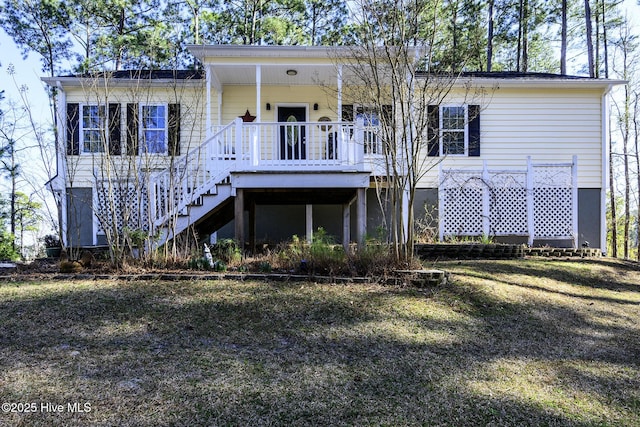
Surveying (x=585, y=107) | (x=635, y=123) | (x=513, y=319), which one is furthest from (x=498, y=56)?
(x=513, y=319)

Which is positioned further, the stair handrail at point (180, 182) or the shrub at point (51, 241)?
the shrub at point (51, 241)

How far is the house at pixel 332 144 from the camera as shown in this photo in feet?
27.3

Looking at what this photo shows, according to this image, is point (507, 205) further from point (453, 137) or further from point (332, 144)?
point (332, 144)

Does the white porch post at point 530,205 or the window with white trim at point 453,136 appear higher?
the window with white trim at point 453,136

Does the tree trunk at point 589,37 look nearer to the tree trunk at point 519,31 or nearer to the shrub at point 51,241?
the tree trunk at point 519,31

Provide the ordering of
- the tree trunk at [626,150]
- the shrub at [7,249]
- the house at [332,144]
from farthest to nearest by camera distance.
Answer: the tree trunk at [626,150], the shrub at [7,249], the house at [332,144]

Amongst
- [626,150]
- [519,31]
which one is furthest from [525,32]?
[626,150]

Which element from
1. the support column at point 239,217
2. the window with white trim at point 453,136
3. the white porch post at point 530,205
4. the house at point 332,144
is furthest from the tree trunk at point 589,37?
the support column at point 239,217

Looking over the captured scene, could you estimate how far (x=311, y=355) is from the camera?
11.5 feet

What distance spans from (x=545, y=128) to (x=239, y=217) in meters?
8.69

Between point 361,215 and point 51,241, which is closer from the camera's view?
point 361,215

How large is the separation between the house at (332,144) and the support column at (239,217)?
0.54ft

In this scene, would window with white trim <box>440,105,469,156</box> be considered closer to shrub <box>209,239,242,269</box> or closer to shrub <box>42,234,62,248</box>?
shrub <box>209,239,242,269</box>

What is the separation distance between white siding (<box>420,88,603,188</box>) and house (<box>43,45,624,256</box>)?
0.09 feet
